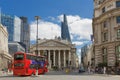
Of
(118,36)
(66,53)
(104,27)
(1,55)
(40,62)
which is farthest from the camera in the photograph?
(66,53)

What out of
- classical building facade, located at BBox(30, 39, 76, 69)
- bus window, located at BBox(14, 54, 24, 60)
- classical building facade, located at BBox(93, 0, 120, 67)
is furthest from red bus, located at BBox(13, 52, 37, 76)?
classical building facade, located at BBox(30, 39, 76, 69)

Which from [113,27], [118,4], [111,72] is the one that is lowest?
[111,72]

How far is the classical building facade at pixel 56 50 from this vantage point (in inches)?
7283

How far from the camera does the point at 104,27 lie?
241 feet

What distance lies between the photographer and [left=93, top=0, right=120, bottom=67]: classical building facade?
6756 cm

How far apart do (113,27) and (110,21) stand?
190 cm

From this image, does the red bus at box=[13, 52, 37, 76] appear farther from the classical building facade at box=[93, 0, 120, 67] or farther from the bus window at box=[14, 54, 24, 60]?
the classical building facade at box=[93, 0, 120, 67]

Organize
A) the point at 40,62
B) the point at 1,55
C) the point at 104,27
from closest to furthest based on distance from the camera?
1. the point at 40,62
2. the point at 104,27
3. the point at 1,55

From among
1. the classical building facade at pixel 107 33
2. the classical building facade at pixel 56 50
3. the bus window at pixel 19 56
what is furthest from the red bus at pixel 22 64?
the classical building facade at pixel 56 50

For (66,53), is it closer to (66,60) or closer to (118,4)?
(66,60)

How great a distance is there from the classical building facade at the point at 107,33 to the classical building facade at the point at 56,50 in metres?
108

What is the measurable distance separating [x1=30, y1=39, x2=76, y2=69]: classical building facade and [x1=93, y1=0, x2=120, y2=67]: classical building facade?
108m

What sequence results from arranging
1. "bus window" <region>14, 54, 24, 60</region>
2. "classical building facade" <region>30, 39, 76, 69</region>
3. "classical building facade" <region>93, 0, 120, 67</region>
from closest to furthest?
"bus window" <region>14, 54, 24, 60</region> < "classical building facade" <region>93, 0, 120, 67</region> < "classical building facade" <region>30, 39, 76, 69</region>

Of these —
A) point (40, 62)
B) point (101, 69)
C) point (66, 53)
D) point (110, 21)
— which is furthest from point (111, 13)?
point (66, 53)
